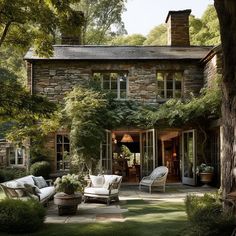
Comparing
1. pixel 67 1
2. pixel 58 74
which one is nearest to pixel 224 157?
pixel 67 1

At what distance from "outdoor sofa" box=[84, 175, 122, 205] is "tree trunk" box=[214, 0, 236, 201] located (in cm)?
481

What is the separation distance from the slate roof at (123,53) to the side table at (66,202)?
838 centimetres

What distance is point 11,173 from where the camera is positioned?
16672mm

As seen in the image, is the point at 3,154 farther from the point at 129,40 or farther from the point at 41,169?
the point at 129,40

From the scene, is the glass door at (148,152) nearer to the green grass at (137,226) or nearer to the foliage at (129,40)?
the green grass at (137,226)

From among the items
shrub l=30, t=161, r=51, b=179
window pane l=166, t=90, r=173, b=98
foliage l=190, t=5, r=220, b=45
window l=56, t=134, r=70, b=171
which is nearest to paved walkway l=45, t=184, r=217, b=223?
window l=56, t=134, r=70, b=171

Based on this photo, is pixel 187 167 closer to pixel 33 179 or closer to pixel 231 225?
pixel 33 179

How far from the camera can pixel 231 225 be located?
581cm

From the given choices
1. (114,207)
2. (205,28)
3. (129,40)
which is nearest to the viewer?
(114,207)

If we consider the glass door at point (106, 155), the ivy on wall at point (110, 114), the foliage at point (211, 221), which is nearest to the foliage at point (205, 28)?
the ivy on wall at point (110, 114)

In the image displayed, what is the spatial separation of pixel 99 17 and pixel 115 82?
15.5 meters

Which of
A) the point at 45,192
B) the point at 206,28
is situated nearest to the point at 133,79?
the point at 45,192

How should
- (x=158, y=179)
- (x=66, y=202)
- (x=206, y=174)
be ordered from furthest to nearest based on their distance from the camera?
(x=206, y=174)
(x=158, y=179)
(x=66, y=202)

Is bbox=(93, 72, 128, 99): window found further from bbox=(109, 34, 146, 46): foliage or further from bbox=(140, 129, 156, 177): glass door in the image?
bbox=(109, 34, 146, 46): foliage
